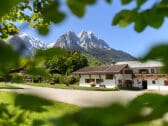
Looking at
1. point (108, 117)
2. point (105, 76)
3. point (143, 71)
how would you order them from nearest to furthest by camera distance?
point (108, 117) → point (143, 71) → point (105, 76)

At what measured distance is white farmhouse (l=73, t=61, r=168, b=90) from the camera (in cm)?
4841

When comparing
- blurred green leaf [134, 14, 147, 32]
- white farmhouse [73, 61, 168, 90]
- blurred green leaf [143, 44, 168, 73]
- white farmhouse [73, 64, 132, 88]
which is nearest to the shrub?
blurred green leaf [134, 14, 147, 32]

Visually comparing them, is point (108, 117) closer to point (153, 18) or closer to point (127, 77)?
point (153, 18)

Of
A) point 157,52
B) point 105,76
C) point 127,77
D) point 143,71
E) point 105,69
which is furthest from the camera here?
point 105,69

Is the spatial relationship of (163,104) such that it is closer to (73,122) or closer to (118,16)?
(73,122)

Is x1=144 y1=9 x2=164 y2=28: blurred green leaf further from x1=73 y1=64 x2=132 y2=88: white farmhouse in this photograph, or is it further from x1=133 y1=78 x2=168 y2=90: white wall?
x1=73 y1=64 x2=132 y2=88: white farmhouse

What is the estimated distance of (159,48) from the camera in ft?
2.42

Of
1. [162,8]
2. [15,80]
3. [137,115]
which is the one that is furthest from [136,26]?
[137,115]

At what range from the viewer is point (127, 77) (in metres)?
52.0

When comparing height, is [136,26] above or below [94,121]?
above

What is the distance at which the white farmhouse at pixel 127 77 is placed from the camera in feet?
159

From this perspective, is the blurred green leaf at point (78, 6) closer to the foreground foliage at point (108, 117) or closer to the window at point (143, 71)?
the foreground foliage at point (108, 117)

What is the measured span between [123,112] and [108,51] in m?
196

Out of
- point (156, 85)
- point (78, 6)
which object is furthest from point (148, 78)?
point (78, 6)
